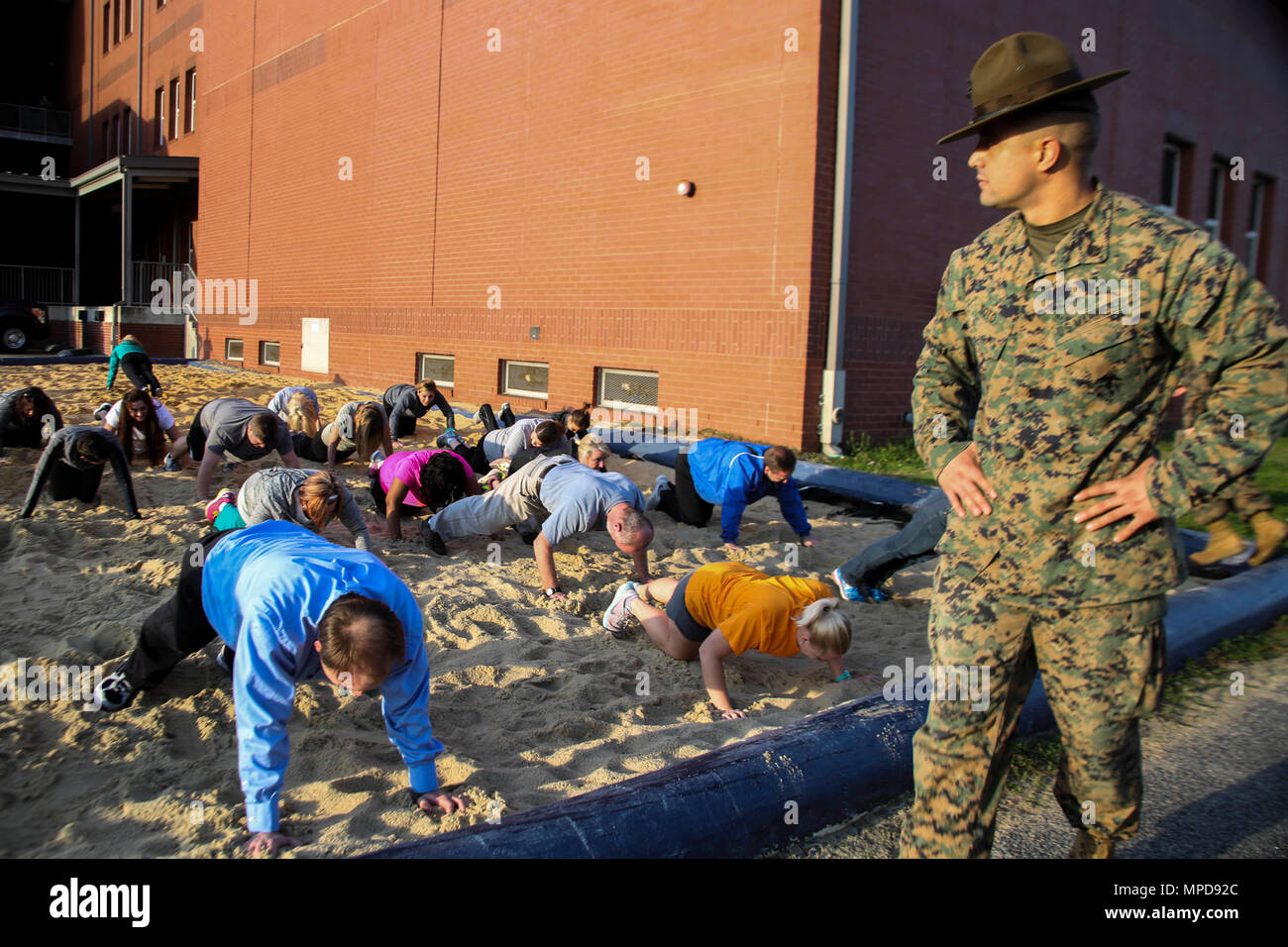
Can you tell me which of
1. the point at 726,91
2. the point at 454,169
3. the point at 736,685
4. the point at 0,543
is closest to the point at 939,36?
the point at 726,91

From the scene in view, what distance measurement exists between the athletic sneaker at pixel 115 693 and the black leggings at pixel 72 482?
3546 millimetres

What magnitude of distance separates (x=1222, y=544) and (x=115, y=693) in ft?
13.5

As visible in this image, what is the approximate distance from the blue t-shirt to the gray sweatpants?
45 centimetres

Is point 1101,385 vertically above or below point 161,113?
below

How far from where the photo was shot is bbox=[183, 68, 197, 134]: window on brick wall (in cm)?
2411

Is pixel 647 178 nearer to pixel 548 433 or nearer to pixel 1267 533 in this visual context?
pixel 548 433

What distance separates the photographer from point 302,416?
8.36 m

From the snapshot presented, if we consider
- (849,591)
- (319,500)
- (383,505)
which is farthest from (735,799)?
(383,505)

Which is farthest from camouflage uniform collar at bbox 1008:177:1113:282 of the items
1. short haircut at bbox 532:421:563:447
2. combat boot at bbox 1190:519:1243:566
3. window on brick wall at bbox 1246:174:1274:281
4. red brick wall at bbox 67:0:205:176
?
red brick wall at bbox 67:0:205:176

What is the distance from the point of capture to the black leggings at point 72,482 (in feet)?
22.1

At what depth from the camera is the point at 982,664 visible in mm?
2176

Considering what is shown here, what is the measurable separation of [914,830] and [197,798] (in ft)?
8.06

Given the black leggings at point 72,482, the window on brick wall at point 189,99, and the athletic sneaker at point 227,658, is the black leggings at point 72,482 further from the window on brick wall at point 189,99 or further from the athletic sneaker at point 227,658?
the window on brick wall at point 189,99

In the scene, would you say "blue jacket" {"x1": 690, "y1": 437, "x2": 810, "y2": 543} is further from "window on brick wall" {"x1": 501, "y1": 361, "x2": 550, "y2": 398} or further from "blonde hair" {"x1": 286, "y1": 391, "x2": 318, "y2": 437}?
"window on brick wall" {"x1": 501, "y1": 361, "x2": 550, "y2": 398}
